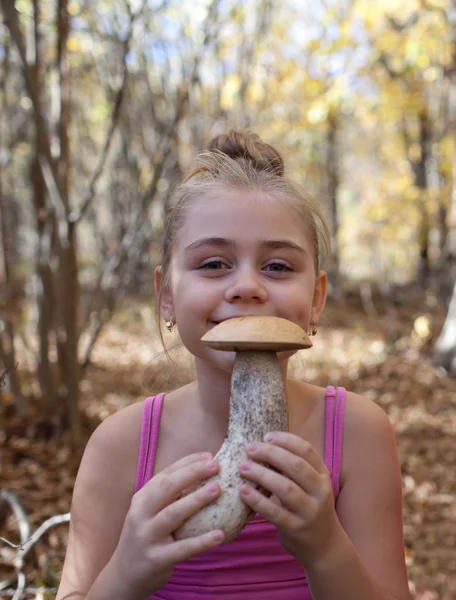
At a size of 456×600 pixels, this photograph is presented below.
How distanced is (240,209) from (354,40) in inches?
253

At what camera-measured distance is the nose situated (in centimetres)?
131

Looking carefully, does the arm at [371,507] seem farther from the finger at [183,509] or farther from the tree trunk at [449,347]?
the tree trunk at [449,347]

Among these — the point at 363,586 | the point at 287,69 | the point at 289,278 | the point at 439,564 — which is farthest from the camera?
the point at 287,69

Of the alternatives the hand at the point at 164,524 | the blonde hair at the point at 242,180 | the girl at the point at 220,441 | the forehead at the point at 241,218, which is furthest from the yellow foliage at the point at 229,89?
the hand at the point at 164,524

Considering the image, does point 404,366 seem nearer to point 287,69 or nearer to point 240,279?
point 287,69

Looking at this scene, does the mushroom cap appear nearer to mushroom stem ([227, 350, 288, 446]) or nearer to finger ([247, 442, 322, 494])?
mushroom stem ([227, 350, 288, 446])

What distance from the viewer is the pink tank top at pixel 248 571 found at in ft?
4.95

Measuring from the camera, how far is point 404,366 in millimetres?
6777

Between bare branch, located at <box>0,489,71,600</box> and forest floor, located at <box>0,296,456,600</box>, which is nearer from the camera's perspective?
bare branch, located at <box>0,489,71,600</box>

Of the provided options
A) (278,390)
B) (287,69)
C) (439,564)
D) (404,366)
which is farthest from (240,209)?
(287,69)

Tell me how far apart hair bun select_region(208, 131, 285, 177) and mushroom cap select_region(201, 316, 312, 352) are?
0.76 metres

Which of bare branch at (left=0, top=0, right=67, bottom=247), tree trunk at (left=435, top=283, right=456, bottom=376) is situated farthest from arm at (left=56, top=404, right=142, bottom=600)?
tree trunk at (left=435, top=283, right=456, bottom=376)

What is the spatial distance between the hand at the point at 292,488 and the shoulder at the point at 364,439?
1.40 ft

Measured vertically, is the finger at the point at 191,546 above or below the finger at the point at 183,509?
below
